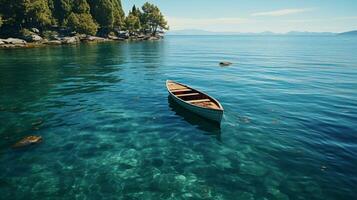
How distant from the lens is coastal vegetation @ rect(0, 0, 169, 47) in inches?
3632

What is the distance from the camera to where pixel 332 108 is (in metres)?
26.9

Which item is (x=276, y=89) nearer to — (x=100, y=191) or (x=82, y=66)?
(x=100, y=191)

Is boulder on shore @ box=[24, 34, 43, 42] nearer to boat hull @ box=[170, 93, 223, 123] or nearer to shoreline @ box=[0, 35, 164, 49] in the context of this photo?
shoreline @ box=[0, 35, 164, 49]

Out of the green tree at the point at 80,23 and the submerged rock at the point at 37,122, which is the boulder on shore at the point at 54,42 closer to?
the green tree at the point at 80,23

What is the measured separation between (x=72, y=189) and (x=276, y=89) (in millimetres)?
29471

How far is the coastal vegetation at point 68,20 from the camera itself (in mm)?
92250

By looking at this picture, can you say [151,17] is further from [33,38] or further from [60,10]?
[33,38]

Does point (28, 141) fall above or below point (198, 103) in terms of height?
below

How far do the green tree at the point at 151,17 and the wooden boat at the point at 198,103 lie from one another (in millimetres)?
150622

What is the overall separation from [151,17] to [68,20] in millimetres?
69622

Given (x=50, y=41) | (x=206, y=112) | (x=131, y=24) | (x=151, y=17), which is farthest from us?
(x=151, y=17)

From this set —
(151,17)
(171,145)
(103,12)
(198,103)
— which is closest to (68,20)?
(103,12)

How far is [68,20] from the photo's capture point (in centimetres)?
11038

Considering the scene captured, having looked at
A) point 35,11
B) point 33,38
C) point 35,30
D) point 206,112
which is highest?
point 35,11
